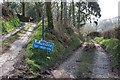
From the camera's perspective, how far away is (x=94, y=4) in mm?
64875

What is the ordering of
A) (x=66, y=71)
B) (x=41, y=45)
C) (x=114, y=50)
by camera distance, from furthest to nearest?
1. (x=114, y=50)
2. (x=41, y=45)
3. (x=66, y=71)

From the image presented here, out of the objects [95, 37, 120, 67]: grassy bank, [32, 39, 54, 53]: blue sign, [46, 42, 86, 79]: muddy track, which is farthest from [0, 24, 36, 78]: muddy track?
[95, 37, 120, 67]: grassy bank

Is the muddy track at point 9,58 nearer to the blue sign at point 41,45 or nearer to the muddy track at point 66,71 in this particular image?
the blue sign at point 41,45

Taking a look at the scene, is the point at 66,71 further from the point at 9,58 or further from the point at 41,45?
the point at 9,58

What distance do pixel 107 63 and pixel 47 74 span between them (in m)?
7.32

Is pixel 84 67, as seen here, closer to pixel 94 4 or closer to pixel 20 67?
pixel 20 67

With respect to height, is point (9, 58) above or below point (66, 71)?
above

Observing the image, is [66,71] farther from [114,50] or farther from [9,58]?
[114,50]

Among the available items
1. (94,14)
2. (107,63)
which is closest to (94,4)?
(94,14)

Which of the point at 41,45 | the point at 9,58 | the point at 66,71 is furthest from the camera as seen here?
the point at 41,45

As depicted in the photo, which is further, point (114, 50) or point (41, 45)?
point (114, 50)

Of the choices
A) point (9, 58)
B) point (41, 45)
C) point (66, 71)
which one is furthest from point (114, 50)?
point (9, 58)

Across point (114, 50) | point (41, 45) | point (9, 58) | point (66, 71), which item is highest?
point (41, 45)

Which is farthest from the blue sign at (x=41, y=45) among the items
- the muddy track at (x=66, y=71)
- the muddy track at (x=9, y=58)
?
the muddy track at (x=9, y=58)
